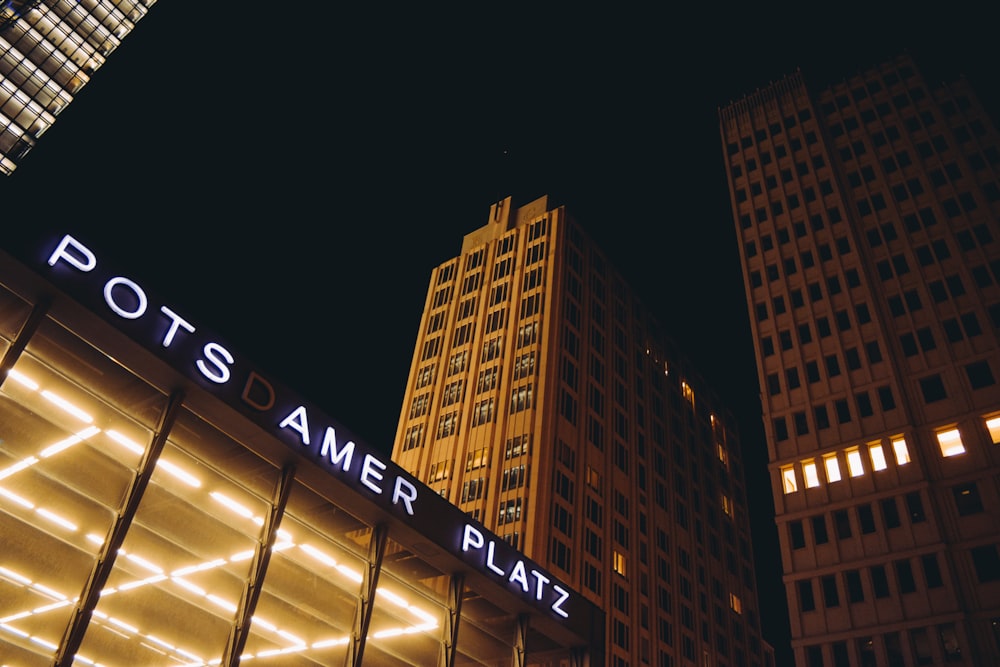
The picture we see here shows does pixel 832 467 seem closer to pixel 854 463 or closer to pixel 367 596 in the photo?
pixel 854 463

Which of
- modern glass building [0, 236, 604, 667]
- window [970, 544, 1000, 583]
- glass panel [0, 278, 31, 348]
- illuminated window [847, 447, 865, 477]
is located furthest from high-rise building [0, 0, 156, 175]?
window [970, 544, 1000, 583]

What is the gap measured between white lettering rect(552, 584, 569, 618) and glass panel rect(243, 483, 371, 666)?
664 centimetres

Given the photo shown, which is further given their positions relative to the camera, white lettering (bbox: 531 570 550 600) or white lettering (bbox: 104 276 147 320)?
white lettering (bbox: 531 570 550 600)

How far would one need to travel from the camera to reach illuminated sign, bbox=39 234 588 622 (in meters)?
14.9

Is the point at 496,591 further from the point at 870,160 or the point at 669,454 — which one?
the point at 669,454

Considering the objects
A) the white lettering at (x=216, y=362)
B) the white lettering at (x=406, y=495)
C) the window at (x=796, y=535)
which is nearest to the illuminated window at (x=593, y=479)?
the window at (x=796, y=535)

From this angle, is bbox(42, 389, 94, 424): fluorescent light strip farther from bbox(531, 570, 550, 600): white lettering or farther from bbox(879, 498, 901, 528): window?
bbox(879, 498, 901, 528): window

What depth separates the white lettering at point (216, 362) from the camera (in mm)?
16375

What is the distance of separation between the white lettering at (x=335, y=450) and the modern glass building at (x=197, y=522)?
0.04m

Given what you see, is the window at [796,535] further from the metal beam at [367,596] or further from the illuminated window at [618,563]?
the metal beam at [367,596]

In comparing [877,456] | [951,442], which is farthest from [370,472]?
[951,442]

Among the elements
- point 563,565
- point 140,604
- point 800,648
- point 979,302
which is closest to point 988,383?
point 979,302

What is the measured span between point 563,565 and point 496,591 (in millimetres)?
49207

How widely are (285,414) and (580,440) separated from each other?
65.1 meters
